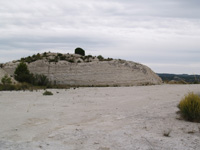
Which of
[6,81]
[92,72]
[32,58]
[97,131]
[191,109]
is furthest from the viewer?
[32,58]

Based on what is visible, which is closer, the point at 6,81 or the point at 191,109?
the point at 191,109

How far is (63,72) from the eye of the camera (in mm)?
30844

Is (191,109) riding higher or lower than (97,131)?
higher

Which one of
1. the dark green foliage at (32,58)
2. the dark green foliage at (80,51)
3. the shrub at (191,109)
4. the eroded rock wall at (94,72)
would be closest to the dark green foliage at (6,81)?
the eroded rock wall at (94,72)

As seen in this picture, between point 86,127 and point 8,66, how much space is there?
2987 centimetres

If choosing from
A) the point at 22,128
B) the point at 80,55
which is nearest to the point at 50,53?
the point at 80,55

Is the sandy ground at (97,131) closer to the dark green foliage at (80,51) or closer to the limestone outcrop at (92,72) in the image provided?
the limestone outcrop at (92,72)

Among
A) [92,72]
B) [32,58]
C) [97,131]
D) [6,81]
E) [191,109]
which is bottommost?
[97,131]

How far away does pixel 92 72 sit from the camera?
30.9m

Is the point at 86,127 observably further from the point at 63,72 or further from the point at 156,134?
the point at 63,72

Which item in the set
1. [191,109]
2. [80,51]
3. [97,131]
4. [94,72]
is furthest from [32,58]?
[97,131]

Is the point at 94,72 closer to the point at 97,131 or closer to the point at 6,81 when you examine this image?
the point at 6,81

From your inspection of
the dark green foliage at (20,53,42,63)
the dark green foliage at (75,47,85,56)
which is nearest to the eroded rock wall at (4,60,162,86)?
the dark green foliage at (20,53,42,63)

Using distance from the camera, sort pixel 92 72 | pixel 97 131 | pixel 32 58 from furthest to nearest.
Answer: pixel 32 58 < pixel 92 72 < pixel 97 131
